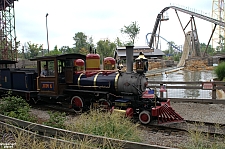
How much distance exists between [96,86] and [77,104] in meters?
1.26

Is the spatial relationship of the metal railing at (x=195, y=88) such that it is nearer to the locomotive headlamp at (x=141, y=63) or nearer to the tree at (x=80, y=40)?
the locomotive headlamp at (x=141, y=63)

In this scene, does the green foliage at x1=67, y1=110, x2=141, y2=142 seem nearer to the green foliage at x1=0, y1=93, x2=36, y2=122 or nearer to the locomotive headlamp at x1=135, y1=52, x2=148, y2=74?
the green foliage at x1=0, y1=93, x2=36, y2=122

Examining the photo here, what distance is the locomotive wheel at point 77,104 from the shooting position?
8.44m

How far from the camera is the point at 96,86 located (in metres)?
8.01

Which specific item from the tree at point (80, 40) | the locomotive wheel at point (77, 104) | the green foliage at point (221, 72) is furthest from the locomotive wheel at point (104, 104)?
the tree at point (80, 40)

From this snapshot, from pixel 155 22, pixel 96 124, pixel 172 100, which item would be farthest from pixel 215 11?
pixel 96 124

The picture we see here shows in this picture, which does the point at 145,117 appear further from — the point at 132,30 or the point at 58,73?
the point at 132,30

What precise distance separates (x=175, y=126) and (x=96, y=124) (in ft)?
9.39

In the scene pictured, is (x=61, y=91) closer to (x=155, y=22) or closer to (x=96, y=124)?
(x=96, y=124)

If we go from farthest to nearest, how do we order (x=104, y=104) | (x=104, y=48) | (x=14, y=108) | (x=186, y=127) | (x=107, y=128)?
(x=104, y=48)
(x=104, y=104)
(x=14, y=108)
(x=186, y=127)
(x=107, y=128)

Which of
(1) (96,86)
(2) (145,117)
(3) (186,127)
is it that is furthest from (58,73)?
(3) (186,127)

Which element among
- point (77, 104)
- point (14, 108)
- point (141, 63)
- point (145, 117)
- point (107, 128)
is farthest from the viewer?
point (77, 104)

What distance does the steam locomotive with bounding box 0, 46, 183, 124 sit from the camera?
6.99 meters

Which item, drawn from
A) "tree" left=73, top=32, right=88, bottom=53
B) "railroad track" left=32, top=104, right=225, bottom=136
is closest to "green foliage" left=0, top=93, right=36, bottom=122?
"railroad track" left=32, top=104, right=225, bottom=136
